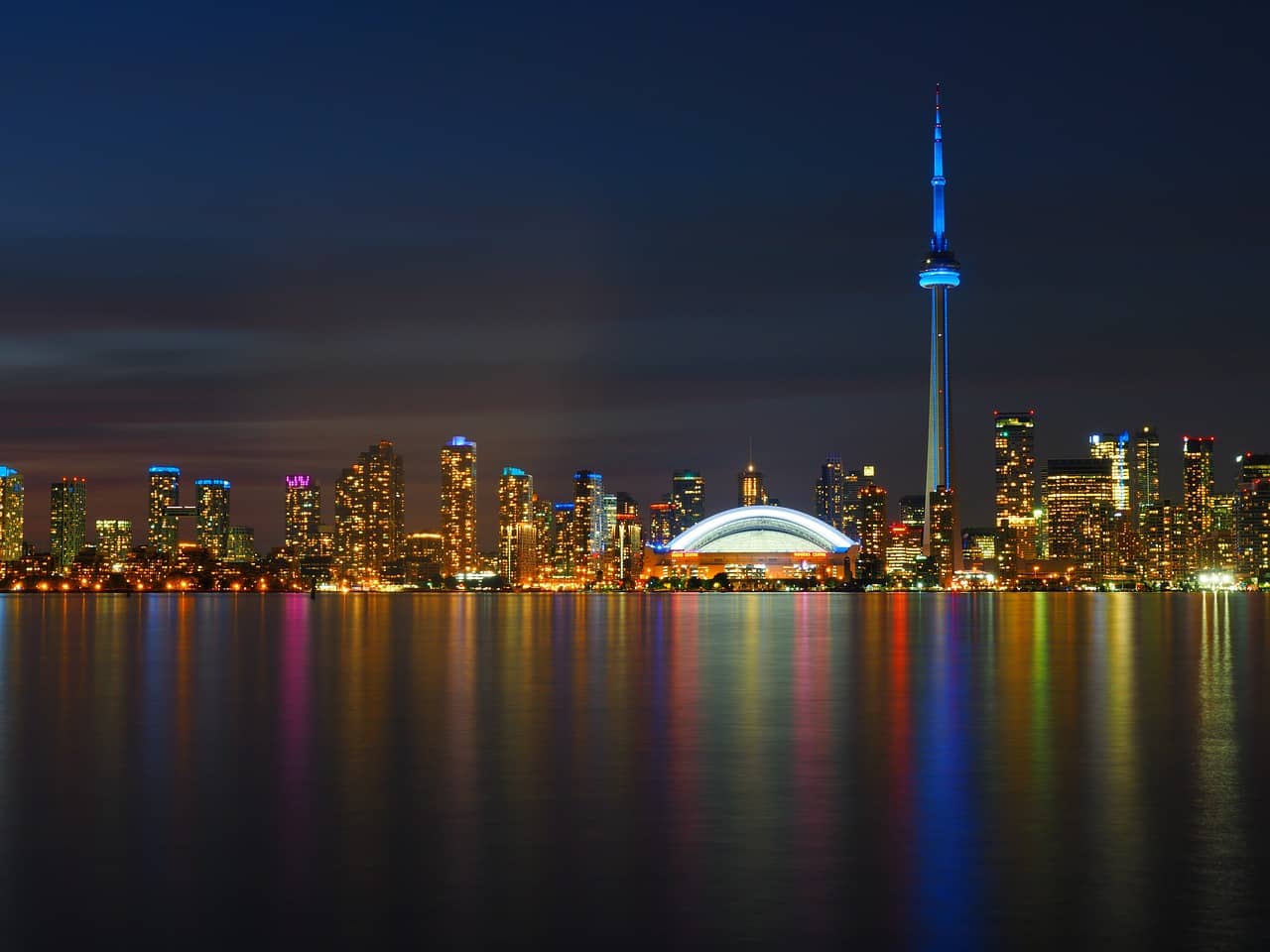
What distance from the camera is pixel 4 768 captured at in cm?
2847

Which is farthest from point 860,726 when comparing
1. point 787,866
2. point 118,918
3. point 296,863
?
point 118,918

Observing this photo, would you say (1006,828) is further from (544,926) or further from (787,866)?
(544,926)

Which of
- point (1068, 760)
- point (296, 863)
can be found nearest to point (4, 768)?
point (296, 863)

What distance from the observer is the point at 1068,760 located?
29.0 m

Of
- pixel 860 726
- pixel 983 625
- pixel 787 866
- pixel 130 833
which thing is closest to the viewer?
pixel 787 866

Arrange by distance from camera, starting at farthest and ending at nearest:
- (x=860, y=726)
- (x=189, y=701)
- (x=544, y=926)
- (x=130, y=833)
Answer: (x=189, y=701), (x=860, y=726), (x=130, y=833), (x=544, y=926)

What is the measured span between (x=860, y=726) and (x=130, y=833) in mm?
19529

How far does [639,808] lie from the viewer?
2353 centimetres

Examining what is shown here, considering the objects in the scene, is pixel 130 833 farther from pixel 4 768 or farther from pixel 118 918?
pixel 4 768

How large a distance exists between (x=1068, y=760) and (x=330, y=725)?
17803 millimetres

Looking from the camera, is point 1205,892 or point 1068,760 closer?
point 1205,892

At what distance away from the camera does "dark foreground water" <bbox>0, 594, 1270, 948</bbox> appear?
53.0ft

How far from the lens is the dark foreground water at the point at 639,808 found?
Result: 1616 centimetres

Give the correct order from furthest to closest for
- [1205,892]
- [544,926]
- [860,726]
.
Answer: [860,726] < [1205,892] < [544,926]
